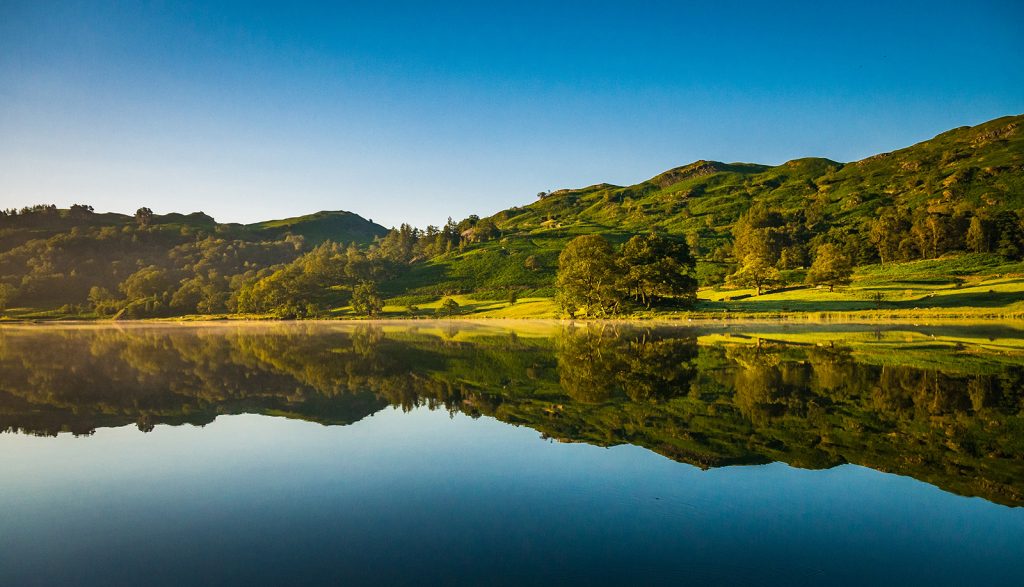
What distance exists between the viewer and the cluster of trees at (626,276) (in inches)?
3420

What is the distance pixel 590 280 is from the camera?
308ft

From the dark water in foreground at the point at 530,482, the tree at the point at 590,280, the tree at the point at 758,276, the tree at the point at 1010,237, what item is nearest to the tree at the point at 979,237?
the tree at the point at 1010,237

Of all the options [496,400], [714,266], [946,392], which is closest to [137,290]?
[714,266]

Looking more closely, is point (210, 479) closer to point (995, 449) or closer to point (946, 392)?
point (995, 449)

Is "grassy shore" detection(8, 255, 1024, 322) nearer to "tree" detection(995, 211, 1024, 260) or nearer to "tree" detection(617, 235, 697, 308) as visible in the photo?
"tree" detection(617, 235, 697, 308)

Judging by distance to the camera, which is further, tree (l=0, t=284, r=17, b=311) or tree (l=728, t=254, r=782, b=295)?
tree (l=0, t=284, r=17, b=311)

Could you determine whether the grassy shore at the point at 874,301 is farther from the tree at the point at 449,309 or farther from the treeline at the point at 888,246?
the treeline at the point at 888,246

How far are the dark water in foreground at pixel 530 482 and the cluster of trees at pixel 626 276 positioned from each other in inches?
2446

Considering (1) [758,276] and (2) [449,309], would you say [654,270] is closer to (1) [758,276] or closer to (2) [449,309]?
(1) [758,276]

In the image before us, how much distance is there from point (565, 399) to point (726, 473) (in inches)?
376

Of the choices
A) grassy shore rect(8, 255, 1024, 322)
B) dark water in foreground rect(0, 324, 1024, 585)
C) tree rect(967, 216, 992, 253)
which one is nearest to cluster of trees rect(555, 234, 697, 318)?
grassy shore rect(8, 255, 1024, 322)

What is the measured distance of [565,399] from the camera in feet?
68.4

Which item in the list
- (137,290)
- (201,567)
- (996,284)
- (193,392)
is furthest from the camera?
(137,290)

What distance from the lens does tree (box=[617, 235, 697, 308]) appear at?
86.4 meters
